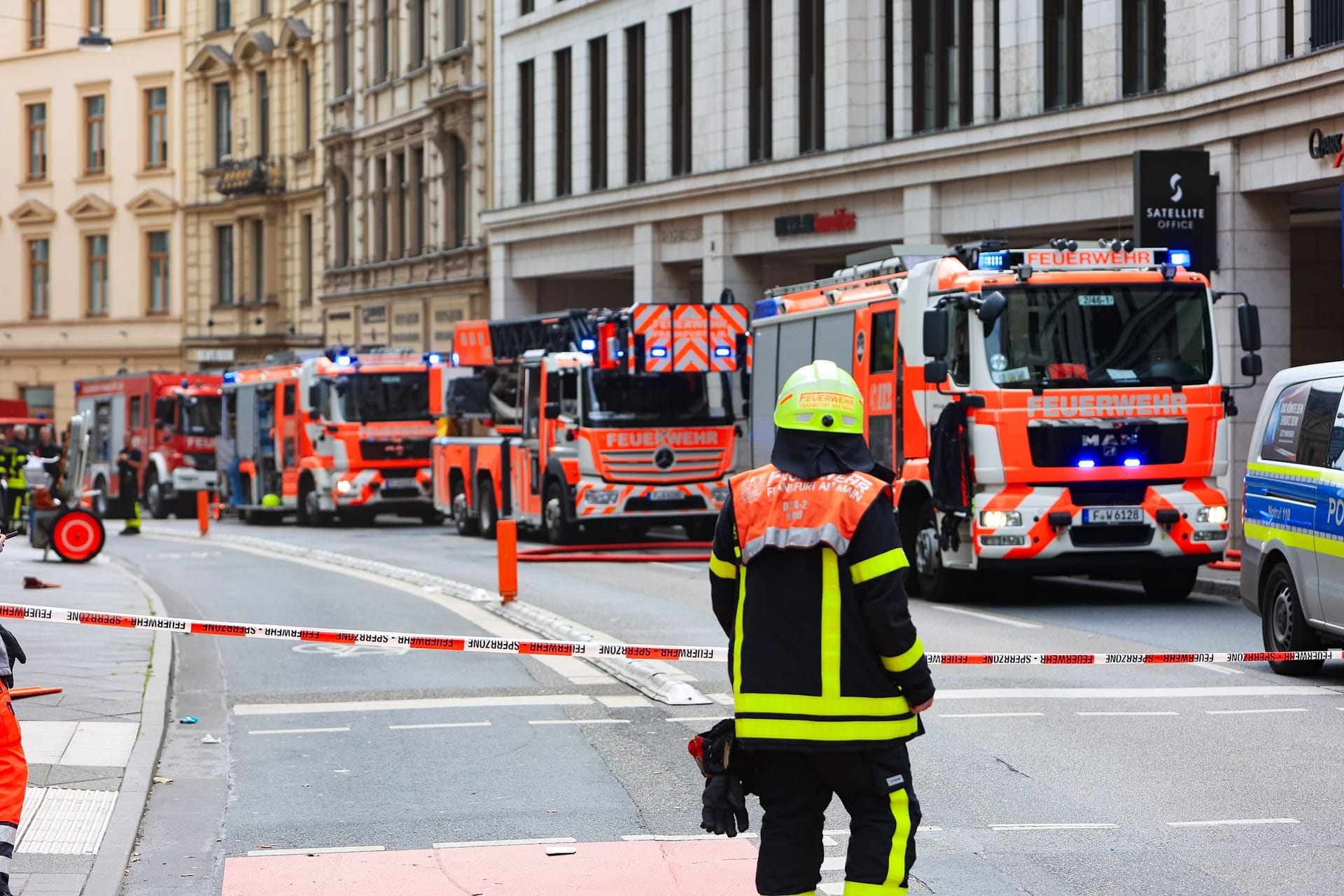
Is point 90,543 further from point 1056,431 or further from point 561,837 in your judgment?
point 561,837

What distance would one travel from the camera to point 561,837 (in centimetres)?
777

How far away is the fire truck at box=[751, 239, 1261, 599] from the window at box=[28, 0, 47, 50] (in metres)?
54.6

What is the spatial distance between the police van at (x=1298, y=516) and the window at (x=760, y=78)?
22130 millimetres

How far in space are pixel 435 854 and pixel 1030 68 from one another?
2230 cm

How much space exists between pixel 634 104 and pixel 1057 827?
106ft

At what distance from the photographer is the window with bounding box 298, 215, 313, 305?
5688 cm

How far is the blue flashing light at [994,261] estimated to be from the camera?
16.5m

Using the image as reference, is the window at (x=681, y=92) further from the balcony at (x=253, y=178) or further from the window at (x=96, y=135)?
the window at (x=96, y=135)

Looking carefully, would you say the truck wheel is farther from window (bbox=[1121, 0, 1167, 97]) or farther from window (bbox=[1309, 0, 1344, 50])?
window (bbox=[1309, 0, 1344, 50])

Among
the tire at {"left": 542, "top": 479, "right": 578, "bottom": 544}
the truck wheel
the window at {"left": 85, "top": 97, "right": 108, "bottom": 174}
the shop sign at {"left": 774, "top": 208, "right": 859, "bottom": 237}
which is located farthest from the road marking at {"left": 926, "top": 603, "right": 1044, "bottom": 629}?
the window at {"left": 85, "top": 97, "right": 108, "bottom": 174}

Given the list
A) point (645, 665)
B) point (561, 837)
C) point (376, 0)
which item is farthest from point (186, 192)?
point (561, 837)

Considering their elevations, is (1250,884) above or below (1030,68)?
below

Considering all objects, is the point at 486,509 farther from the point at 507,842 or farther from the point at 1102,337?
the point at 507,842

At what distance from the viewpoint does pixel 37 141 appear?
215 ft
